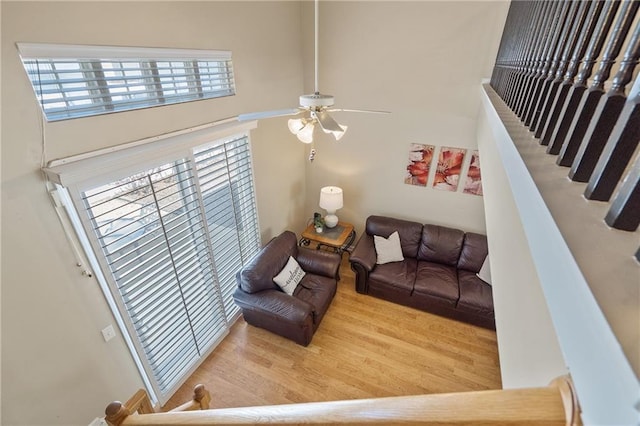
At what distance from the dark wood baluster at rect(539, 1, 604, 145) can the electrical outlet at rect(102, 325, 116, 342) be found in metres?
3.00

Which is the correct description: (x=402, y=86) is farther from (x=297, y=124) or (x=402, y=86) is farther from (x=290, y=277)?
(x=290, y=277)

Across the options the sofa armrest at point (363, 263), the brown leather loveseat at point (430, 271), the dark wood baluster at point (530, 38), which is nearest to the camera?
the dark wood baluster at point (530, 38)

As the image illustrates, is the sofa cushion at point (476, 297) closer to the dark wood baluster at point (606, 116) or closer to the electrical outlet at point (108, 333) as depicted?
the dark wood baluster at point (606, 116)

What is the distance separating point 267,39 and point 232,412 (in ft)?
12.1

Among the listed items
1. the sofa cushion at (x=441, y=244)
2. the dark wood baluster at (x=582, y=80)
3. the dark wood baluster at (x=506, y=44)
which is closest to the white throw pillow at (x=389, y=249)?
the sofa cushion at (x=441, y=244)

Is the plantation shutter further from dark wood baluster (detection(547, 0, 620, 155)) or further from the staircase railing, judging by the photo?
dark wood baluster (detection(547, 0, 620, 155))

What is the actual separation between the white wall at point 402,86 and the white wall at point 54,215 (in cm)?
160

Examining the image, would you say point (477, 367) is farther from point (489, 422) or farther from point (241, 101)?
point (241, 101)

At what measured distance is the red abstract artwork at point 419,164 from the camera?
4109 mm

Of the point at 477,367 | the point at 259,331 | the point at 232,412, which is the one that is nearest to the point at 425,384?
the point at 477,367

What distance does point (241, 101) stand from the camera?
312 centimetres

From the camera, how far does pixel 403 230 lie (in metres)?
4.42

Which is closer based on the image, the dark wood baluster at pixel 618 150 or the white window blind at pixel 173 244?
the dark wood baluster at pixel 618 150

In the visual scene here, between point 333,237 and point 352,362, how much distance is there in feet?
6.11
